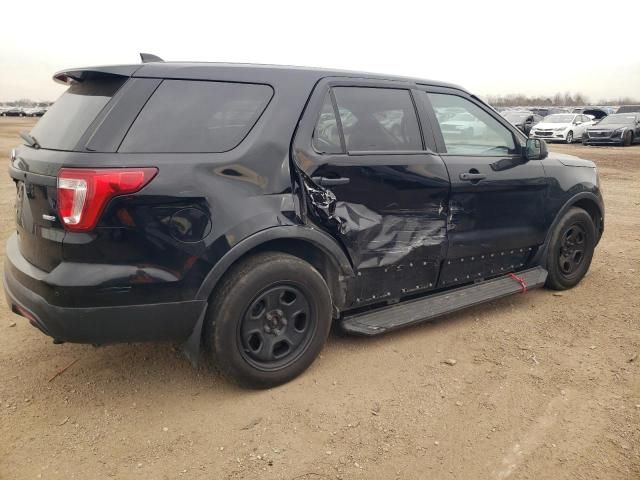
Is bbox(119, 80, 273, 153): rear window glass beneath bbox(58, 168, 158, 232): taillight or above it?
above

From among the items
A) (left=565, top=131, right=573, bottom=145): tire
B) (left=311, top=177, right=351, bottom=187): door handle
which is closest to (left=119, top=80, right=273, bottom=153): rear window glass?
(left=311, top=177, right=351, bottom=187): door handle

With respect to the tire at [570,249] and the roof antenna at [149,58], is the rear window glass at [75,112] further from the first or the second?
the tire at [570,249]

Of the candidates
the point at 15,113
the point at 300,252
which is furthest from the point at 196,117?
the point at 15,113

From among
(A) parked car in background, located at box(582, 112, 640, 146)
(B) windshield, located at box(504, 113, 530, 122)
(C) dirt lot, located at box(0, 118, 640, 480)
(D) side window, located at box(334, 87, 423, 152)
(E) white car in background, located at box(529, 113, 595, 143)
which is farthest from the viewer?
(B) windshield, located at box(504, 113, 530, 122)

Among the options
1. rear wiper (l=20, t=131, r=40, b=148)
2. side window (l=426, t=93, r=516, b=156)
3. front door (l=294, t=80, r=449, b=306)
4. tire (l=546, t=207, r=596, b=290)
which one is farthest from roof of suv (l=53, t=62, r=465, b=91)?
tire (l=546, t=207, r=596, b=290)

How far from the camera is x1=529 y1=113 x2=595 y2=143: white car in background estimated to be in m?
24.4

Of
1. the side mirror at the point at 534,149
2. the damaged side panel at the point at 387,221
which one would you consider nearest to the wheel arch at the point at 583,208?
the side mirror at the point at 534,149

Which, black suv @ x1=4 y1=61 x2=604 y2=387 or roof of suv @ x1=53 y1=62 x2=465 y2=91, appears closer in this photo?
black suv @ x1=4 y1=61 x2=604 y2=387

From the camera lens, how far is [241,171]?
2.89m

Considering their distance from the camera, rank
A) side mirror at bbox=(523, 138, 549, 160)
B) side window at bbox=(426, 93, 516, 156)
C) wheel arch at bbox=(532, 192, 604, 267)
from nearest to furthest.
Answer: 1. side window at bbox=(426, 93, 516, 156)
2. side mirror at bbox=(523, 138, 549, 160)
3. wheel arch at bbox=(532, 192, 604, 267)

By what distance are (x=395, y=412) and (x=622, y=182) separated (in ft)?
37.4

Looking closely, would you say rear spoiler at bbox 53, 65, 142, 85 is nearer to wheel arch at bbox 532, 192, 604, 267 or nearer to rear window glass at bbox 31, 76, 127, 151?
rear window glass at bbox 31, 76, 127, 151

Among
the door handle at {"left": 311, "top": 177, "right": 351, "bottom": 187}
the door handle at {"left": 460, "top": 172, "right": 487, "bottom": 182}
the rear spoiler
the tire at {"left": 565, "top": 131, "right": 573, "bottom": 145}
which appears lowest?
the tire at {"left": 565, "top": 131, "right": 573, "bottom": 145}

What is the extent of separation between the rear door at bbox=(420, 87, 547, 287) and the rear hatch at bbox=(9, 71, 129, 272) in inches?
86.6
